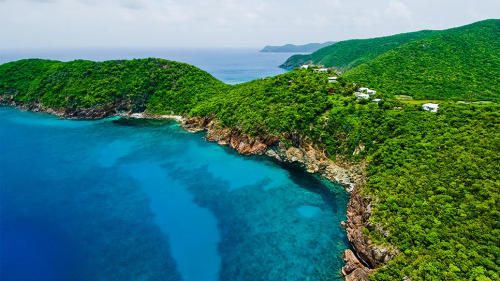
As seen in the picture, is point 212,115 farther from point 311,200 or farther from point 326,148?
point 311,200

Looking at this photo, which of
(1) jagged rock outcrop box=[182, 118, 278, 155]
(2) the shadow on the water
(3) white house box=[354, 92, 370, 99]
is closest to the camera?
(3) white house box=[354, 92, 370, 99]

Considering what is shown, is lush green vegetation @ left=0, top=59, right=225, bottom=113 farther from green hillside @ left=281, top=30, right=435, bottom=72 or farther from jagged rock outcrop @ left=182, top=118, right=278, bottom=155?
green hillside @ left=281, top=30, right=435, bottom=72

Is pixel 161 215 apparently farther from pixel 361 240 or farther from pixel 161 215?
pixel 361 240

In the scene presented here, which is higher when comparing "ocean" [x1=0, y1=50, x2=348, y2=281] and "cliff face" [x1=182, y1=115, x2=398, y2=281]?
"cliff face" [x1=182, y1=115, x2=398, y2=281]

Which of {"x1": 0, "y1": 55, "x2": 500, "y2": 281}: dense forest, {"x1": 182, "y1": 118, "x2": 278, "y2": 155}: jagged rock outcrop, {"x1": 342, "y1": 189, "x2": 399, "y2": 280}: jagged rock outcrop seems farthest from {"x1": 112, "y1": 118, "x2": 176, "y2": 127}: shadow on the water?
{"x1": 342, "y1": 189, "x2": 399, "y2": 280}: jagged rock outcrop

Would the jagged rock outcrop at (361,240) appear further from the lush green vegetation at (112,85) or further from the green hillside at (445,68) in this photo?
the lush green vegetation at (112,85)

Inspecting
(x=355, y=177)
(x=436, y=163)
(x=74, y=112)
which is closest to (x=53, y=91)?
(x=74, y=112)
